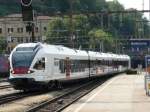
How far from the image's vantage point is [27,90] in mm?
37188

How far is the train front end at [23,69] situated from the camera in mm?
33375

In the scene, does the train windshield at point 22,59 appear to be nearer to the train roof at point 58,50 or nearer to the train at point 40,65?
the train at point 40,65

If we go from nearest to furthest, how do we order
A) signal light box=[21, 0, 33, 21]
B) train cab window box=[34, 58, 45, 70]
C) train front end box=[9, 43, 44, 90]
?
signal light box=[21, 0, 33, 21]
train front end box=[9, 43, 44, 90]
train cab window box=[34, 58, 45, 70]

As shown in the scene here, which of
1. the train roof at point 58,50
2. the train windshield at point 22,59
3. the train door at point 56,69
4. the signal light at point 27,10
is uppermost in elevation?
the signal light at point 27,10

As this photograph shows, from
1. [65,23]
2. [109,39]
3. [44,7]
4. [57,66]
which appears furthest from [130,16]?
[57,66]

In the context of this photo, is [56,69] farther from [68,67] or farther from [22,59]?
[68,67]

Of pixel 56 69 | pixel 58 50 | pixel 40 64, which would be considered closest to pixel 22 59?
pixel 40 64

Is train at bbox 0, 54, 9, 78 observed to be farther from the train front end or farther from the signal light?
the signal light

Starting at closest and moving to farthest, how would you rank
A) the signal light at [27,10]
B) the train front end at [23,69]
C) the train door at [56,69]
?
the signal light at [27,10] < the train front end at [23,69] < the train door at [56,69]

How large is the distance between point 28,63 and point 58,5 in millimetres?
68592

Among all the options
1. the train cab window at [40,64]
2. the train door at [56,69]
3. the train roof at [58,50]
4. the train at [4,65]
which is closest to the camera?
the train cab window at [40,64]

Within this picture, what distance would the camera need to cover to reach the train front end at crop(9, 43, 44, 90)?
3338cm

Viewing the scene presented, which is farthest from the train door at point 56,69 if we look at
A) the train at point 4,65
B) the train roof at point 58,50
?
the train at point 4,65

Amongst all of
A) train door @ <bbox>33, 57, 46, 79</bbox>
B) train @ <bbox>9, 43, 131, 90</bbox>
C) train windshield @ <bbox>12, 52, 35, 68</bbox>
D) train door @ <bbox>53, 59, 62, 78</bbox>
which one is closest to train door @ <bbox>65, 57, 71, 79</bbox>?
train @ <bbox>9, 43, 131, 90</bbox>
